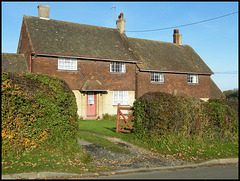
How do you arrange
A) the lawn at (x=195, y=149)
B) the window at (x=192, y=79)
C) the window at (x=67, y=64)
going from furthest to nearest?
the window at (x=192, y=79) → the window at (x=67, y=64) → the lawn at (x=195, y=149)

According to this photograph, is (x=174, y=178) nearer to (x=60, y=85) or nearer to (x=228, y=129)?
(x=60, y=85)

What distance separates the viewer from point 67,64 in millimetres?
20734

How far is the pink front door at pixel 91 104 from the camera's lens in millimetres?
21712

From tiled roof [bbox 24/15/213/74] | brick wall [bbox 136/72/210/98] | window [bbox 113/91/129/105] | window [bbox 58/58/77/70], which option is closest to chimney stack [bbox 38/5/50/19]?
tiled roof [bbox 24/15/213/74]

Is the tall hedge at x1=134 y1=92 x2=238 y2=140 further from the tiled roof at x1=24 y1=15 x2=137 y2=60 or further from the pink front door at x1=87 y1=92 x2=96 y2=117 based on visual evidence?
the tiled roof at x1=24 y1=15 x2=137 y2=60

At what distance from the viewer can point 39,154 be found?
7.83 metres

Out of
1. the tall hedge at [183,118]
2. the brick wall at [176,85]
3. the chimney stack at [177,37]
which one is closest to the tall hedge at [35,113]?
the tall hedge at [183,118]

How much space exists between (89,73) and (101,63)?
1524 millimetres

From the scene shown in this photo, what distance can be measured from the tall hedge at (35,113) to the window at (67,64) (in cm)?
1201

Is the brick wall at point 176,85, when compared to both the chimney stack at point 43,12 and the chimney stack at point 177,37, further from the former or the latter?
the chimney stack at point 43,12

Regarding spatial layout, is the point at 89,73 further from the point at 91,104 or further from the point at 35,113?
the point at 35,113

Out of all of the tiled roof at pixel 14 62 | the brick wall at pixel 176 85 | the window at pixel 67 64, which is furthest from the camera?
the brick wall at pixel 176 85

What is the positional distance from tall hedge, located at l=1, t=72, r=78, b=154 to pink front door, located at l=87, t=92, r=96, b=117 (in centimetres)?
1285

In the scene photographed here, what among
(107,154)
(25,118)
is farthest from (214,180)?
(25,118)
